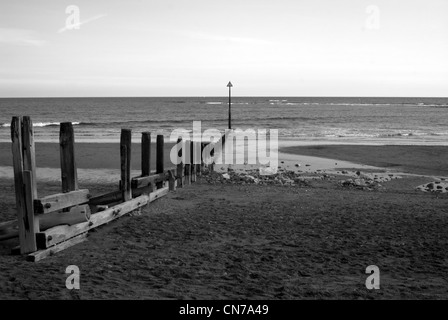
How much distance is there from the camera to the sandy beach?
19.0 feet

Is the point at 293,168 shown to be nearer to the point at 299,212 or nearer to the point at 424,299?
the point at 299,212

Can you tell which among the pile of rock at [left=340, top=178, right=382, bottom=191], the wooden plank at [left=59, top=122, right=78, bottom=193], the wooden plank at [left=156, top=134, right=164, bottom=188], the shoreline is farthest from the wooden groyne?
the shoreline

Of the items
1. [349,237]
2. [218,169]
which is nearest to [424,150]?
[218,169]

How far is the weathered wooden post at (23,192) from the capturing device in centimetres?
661

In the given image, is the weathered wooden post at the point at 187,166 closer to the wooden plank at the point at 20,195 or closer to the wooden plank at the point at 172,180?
the wooden plank at the point at 172,180

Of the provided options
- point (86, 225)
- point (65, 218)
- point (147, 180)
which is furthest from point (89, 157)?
point (65, 218)

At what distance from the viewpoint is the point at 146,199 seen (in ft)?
34.3

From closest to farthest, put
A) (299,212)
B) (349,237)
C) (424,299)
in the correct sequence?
(424,299) → (349,237) → (299,212)

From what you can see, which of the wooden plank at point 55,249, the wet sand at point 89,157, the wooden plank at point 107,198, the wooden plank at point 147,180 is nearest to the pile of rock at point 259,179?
the wooden plank at point 147,180

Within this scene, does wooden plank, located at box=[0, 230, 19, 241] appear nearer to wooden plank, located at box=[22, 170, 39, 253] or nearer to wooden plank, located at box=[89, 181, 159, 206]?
wooden plank, located at box=[22, 170, 39, 253]

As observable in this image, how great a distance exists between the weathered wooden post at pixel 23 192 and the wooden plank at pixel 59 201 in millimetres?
106

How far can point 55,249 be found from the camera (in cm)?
708

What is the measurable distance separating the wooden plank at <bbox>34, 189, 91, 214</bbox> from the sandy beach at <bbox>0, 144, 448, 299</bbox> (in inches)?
27.5

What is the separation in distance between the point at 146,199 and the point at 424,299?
20.8ft
